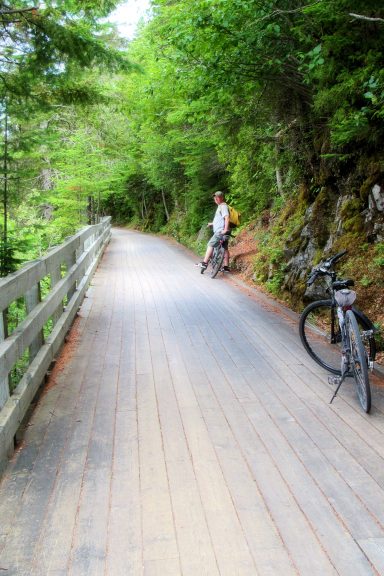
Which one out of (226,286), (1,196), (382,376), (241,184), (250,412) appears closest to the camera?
(250,412)

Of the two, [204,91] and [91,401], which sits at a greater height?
[204,91]

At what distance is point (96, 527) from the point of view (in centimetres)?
258

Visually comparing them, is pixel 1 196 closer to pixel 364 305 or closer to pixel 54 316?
pixel 54 316

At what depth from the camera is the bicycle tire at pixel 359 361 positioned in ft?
12.9

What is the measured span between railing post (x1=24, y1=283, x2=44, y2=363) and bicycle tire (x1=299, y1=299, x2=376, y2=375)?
274 cm

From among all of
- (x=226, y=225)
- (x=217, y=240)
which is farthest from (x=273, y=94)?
(x=217, y=240)

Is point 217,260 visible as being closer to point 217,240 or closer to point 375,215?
point 217,240

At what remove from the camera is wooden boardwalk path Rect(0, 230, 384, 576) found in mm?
2377

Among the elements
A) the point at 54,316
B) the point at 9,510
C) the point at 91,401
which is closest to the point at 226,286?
the point at 54,316

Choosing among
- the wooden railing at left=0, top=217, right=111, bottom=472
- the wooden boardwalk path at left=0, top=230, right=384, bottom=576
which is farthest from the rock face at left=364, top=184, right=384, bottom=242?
the wooden railing at left=0, top=217, right=111, bottom=472

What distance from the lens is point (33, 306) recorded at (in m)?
4.48

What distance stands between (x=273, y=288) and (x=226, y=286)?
60.3 inches

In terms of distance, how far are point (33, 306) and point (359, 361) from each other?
2.94 m

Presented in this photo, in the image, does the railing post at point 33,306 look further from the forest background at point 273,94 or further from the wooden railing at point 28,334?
the forest background at point 273,94
